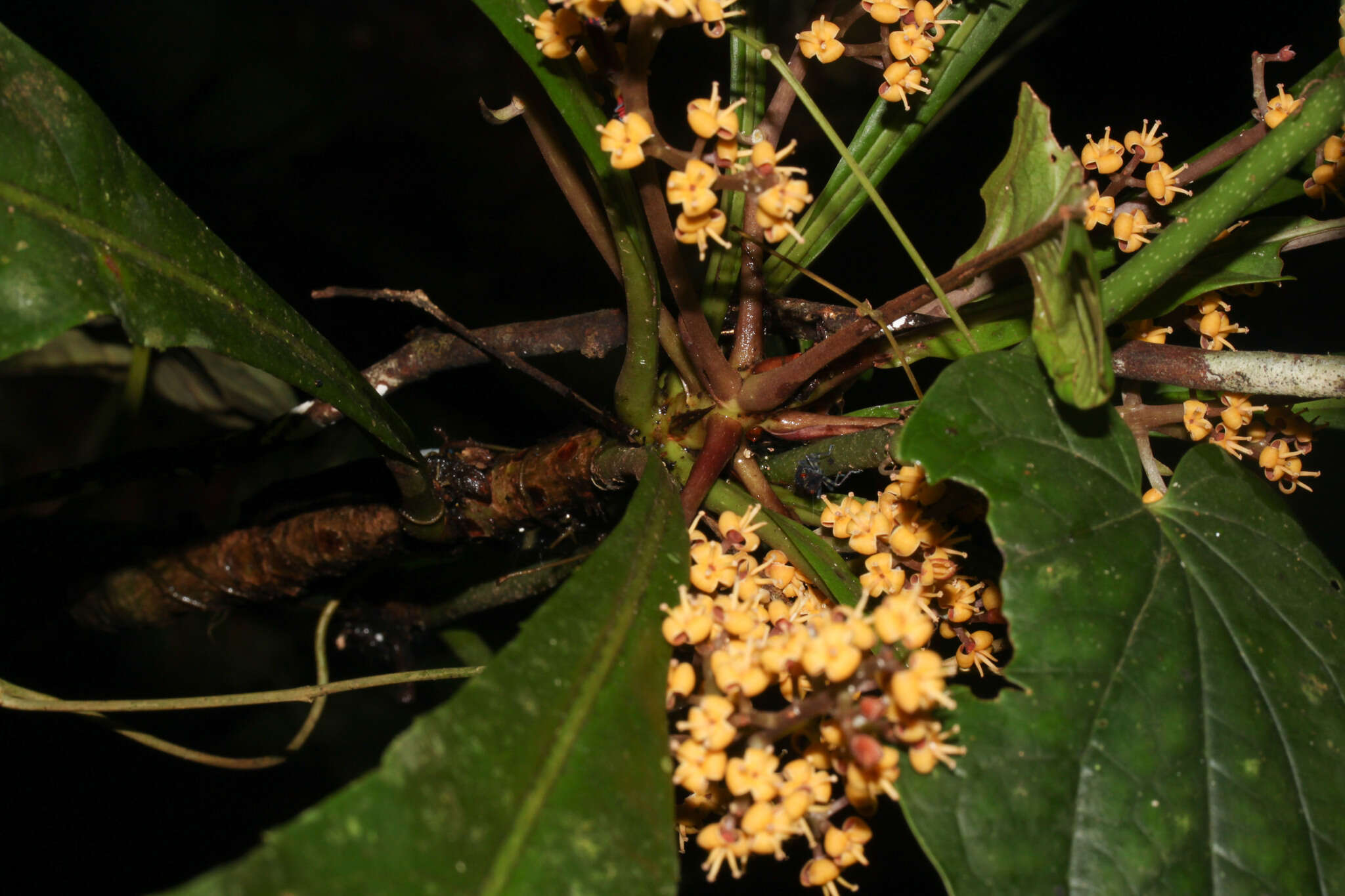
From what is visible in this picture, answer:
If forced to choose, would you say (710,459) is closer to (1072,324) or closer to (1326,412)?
(1072,324)

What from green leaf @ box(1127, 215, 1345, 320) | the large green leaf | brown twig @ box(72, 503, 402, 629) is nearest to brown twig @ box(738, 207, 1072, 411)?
the large green leaf

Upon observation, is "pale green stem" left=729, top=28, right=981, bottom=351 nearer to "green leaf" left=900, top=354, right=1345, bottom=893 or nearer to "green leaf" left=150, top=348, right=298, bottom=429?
"green leaf" left=900, top=354, right=1345, bottom=893

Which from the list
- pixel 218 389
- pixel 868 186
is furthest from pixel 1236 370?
pixel 218 389

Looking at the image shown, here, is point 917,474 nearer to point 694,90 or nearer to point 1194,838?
point 1194,838

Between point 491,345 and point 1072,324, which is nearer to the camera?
point 1072,324

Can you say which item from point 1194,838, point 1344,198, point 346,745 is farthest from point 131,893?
point 1344,198

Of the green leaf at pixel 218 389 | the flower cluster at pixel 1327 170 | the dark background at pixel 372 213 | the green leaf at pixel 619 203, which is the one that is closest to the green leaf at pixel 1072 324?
the green leaf at pixel 619 203

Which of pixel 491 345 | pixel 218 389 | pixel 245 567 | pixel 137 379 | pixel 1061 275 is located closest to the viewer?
pixel 1061 275

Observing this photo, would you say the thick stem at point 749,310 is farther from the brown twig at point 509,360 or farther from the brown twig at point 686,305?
the brown twig at point 509,360
